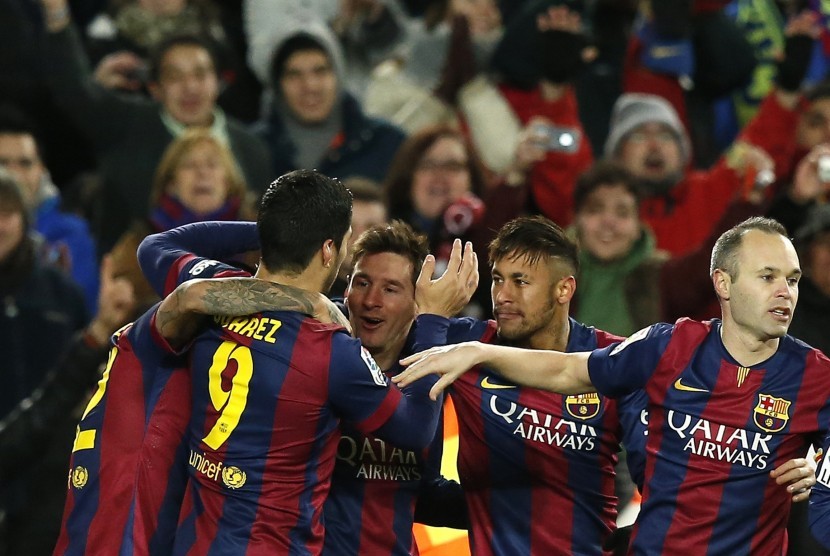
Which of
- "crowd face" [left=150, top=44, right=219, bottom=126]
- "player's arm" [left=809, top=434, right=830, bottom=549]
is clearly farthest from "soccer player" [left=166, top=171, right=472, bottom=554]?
"crowd face" [left=150, top=44, right=219, bottom=126]

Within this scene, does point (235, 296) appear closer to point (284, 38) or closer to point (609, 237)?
point (609, 237)

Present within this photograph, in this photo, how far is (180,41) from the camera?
9.03 m

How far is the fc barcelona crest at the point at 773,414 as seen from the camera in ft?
16.6

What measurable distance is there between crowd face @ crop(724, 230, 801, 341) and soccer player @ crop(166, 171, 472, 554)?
3.31ft

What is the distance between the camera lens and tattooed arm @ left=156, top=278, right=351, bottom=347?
16.5 feet

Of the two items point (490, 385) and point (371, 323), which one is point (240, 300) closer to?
point (371, 323)

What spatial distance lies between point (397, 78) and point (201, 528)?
5.09 meters

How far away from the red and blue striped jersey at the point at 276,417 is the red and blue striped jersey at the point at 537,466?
51 centimetres

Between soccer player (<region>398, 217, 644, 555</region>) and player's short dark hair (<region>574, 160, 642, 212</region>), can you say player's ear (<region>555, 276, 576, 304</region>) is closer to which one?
soccer player (<region>398, 217, 644, 555</region>)

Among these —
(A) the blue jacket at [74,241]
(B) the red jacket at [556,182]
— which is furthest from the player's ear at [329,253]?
(A) the blue jacket at [74,241]

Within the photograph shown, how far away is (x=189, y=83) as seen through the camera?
351 inches

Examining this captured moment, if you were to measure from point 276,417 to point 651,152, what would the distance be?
4189 millimetres

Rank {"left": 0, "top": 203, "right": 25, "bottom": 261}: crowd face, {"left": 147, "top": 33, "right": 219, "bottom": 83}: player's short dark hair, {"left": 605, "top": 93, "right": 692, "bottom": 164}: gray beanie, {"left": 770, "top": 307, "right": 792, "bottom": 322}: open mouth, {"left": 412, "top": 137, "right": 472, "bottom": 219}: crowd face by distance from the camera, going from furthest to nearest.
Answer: {"left": 147, "top": 33, "right": 219, "bottom": 83}: player's short dark hair → {"left": 605, "top": 93, "right": 692, "bottom": 164}: gray beanie → {"left": 412, "top": 137, "right": 472, "bottom": 219}: crowd face → {"left": 0, "top": 203, "right": 25, "bottom": 261}: crowd face → {"left": 770, "top": 307, "right": 792, "bottom": 322}: open mouth

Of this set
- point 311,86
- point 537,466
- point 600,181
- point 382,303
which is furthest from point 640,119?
point 537,466
